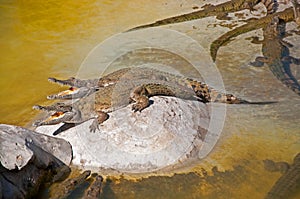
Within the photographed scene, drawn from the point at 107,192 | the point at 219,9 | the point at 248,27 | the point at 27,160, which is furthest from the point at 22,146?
the point at 219,9

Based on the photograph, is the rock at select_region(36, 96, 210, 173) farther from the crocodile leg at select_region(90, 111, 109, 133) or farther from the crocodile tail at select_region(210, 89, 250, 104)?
the crocodile tail at select_region(210, 89, 250, 104)

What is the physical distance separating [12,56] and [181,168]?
3.64 m

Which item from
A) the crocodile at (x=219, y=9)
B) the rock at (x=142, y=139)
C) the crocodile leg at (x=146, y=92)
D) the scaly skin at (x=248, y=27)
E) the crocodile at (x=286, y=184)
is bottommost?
the crocodile at (x=286, y=184)

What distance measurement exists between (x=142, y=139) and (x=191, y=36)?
3.10 meters

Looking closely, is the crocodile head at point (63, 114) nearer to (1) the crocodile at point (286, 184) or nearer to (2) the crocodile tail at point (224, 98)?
(2) the crocodile tail at point (224, 98)

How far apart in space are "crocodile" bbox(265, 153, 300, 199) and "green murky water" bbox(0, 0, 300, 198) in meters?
0.07

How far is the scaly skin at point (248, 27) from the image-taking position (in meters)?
5.98

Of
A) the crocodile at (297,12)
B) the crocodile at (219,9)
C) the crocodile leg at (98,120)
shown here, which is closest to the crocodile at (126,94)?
the crocodile leg at (98,120)

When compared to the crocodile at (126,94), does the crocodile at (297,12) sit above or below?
above

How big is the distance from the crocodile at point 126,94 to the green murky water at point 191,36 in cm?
40

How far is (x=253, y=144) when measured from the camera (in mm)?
3990

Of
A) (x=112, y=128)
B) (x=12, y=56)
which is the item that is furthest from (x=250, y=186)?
(x=12, y=56)

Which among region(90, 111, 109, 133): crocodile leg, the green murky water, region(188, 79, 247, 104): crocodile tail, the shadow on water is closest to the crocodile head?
region(90, 111, 109, 133): crocodile leg

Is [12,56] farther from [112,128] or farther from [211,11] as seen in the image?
[211,11]
